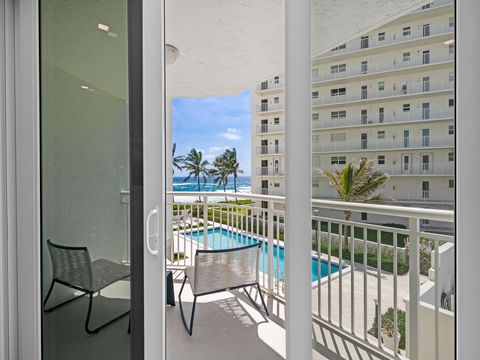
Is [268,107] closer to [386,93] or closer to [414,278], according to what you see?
[386,93]

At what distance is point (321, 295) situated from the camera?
1062 mm

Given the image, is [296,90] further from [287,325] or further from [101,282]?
[101,282]

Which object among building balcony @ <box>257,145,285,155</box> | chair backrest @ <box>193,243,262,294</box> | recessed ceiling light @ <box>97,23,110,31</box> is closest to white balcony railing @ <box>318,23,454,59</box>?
recessed ceiling light @ <box>97,23,110,31</box>

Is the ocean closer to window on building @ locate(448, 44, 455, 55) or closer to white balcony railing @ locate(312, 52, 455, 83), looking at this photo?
white balcony railing @ locate(312, 52, 455, 83)

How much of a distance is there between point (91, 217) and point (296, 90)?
3.58 ft

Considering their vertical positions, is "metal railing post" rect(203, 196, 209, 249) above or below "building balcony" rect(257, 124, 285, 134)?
below

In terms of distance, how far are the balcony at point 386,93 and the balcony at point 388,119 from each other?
0.18ft

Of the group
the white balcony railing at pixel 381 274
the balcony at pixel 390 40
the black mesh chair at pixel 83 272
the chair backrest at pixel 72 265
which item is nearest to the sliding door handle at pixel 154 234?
the black mesh chair at pixel 83 272

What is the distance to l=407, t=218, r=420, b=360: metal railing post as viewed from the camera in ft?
2.98

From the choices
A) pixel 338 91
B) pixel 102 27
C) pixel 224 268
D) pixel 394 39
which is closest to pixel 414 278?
pixel 338 91

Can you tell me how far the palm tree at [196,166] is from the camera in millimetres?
4172

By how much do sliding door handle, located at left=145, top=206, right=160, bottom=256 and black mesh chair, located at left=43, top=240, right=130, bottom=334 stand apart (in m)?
0.17

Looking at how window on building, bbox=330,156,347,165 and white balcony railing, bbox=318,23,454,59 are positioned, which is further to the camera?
window on building, bbox=330,156,347,165

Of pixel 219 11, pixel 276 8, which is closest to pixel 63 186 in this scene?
pixel 219 11
